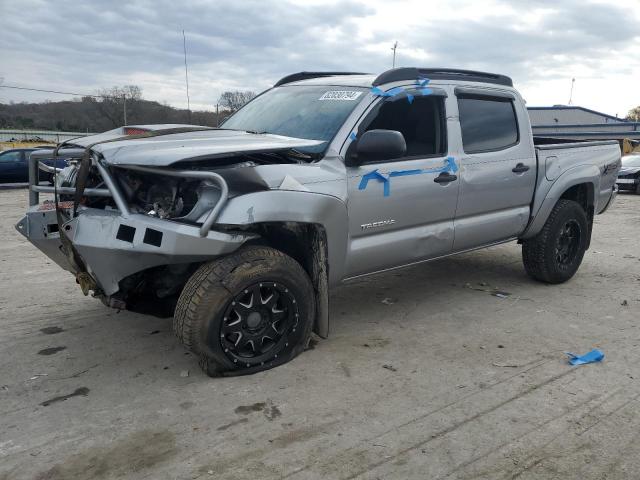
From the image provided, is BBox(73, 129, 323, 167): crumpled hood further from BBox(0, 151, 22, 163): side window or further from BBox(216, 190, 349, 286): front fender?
BBox(0, 151, 22, 163): side window

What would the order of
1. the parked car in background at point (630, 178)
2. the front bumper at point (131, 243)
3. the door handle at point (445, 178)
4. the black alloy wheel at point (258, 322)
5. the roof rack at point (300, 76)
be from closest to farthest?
the front bumper at point (131, 243), the black alloy wheel at point (258, 322), the door handle at point (445, 178), the roof rack at point (300, 76), the parked car in background at point (630, 178)

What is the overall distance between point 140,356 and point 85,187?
122cm

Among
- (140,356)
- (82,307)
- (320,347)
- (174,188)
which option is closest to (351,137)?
(174,188)

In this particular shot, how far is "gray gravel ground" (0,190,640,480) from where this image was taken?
8.25 feet

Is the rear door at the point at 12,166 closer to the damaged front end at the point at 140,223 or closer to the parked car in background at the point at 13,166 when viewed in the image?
the parked car in background at the point at 13,166

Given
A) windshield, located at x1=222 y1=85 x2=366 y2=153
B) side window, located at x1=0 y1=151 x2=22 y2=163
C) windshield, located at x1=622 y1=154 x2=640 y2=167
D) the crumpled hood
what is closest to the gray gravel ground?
the crumpled hood

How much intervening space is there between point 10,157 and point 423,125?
17.1 meters

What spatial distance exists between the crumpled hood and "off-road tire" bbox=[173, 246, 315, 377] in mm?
616

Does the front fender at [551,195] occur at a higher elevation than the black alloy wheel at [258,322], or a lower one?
higher

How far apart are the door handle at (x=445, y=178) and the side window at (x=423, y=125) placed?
0.18 meters

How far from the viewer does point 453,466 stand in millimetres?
2490

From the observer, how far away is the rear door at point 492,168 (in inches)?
174

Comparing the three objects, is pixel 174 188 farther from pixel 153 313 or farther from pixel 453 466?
pixel 453 466

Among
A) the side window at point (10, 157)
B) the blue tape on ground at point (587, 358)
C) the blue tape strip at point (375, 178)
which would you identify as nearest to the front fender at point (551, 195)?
the blue tape on ground at point (587, 358)
